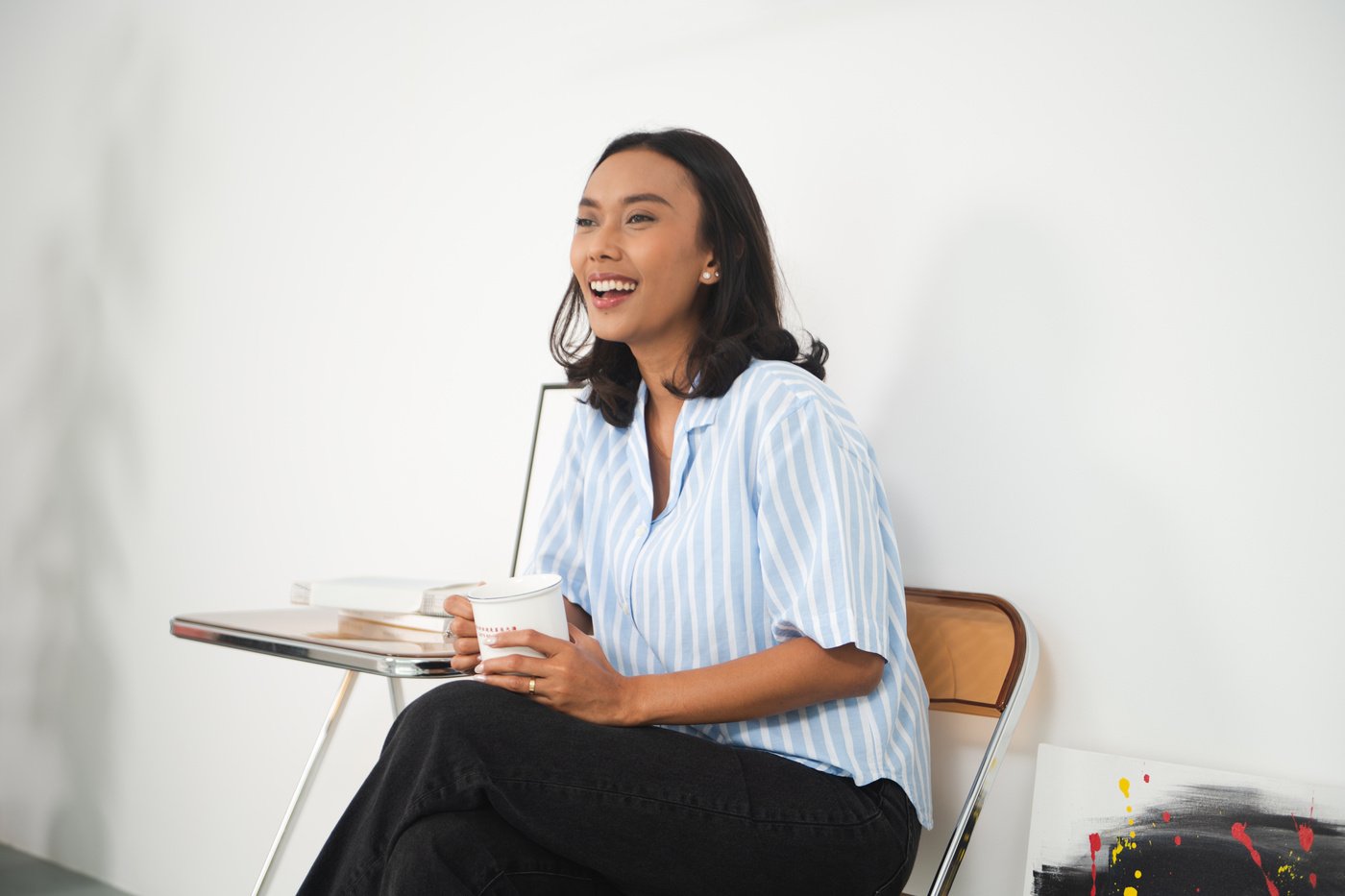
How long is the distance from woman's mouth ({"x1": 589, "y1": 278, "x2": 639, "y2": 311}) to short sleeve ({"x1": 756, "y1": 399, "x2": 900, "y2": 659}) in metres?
0.35

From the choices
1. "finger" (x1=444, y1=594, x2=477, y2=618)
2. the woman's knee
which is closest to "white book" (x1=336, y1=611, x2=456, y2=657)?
"finger" (x1=444, y1=594, x2=477, y2=618)

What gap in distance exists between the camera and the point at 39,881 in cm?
283

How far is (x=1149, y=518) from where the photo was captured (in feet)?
4.92

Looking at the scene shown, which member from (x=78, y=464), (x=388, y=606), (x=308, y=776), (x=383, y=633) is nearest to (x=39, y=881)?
(x=78, y=464)

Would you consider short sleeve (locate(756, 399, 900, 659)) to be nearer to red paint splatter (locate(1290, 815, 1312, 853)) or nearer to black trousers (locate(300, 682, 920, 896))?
black trousers (locate(300, 682, 920, 896))

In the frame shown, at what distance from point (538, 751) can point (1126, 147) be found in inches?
46.6

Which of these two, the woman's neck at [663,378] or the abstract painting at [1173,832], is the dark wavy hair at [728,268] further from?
the abstract painting at [1173,832]

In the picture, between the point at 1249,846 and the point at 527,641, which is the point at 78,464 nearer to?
the point at 527,641

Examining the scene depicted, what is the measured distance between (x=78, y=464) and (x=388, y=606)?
6.35ft

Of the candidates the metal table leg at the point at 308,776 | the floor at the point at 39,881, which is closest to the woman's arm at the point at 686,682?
the metal table leg at the point at 308,776

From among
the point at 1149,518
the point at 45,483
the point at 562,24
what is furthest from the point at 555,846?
the point at 45,483

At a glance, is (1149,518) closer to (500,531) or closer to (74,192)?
(500,531)

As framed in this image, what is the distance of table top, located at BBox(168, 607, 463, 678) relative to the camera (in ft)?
4.56

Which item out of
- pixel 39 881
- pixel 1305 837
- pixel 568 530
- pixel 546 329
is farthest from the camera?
pixel 39 881
